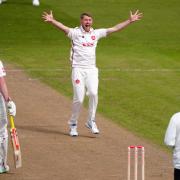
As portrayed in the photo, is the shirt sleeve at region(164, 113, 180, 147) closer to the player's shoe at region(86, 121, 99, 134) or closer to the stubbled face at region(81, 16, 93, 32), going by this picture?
the stubbled face at region(81, 16, 93, 32)

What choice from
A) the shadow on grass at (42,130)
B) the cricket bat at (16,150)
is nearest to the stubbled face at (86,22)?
A: the shadow on grass at (42,130)

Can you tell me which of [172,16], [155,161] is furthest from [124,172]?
[172,16]

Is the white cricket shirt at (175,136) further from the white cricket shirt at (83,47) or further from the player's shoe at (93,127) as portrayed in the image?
the player's shoe at (93,127)

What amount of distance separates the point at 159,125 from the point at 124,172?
→ 177 inches

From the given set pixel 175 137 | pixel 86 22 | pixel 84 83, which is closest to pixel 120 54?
pixel 84 83

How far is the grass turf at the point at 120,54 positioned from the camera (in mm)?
23406

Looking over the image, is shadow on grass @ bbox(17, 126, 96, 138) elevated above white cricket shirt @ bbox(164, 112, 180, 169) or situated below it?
above

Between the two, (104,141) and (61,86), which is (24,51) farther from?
(104,141)

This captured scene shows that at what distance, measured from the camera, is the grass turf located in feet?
76.8

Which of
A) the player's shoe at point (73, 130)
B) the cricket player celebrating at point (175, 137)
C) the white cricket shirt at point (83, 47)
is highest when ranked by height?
the white cricket shirt at point (83, 47)

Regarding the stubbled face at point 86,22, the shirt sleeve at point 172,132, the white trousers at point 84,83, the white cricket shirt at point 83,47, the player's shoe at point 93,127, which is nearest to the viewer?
the shirt sleeve at point 172,132

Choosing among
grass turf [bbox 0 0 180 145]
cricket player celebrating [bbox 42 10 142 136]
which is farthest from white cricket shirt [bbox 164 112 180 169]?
cricket player celebrating [bbox 42 10 142 136]

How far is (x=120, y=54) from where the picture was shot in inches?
1288

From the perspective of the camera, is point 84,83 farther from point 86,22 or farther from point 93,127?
point 86,22
